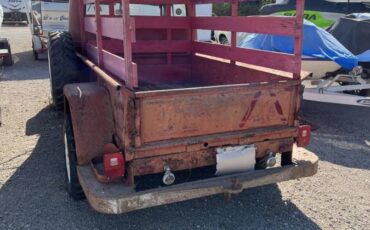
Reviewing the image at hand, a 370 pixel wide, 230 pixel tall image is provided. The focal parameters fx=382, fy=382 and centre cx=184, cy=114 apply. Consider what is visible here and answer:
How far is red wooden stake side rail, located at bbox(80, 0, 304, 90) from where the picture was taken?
2.85 meters

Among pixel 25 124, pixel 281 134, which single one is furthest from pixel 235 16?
pixel 25 124

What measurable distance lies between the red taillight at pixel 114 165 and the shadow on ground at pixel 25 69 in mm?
8076

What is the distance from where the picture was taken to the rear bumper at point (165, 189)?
113 inches

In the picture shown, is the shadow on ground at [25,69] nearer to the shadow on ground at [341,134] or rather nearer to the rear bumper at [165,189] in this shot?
the shadow on ground at [341,134]

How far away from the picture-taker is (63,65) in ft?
16.4

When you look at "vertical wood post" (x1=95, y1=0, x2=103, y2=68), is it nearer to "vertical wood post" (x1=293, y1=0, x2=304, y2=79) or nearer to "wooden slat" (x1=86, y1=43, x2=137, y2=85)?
"wooden slat" (x1=86, y1=43, x2=137, y2=85)

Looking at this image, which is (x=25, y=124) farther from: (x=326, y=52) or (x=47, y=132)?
(x=326, y=52)

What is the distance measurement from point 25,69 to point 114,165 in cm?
992

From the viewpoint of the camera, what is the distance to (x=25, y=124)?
6.09m

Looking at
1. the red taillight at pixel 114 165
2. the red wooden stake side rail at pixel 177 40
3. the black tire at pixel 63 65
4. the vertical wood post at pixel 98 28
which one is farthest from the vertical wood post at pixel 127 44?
the black tire at pixel 63 65

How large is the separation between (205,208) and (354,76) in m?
4.20

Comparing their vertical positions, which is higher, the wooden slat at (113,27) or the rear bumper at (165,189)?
the wooden slat at (113,27)

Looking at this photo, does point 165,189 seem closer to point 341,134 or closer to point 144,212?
point 144,212

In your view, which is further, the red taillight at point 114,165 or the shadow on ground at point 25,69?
the shadow on ground at point 25,69
